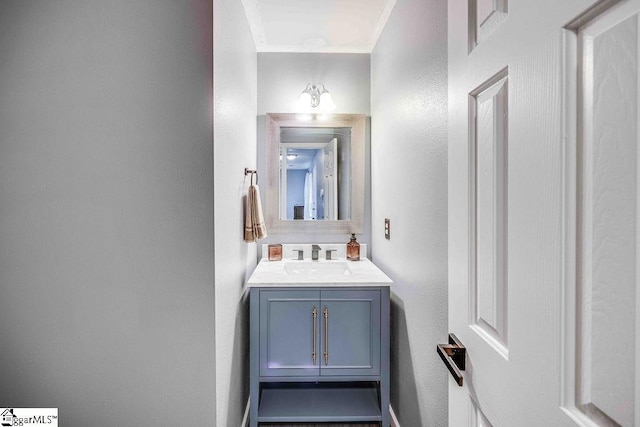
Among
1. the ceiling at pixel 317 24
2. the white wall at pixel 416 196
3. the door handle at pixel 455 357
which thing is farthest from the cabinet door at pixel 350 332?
the ceiling at pixel 317 24

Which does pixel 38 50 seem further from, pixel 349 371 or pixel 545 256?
pixel 349 371

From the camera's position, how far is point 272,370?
5.83 feet

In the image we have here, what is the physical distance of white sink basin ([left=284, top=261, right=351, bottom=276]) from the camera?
7.39 ft

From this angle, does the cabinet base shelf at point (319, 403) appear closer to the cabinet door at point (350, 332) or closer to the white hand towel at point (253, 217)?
the cabinet door at point (350, 332)

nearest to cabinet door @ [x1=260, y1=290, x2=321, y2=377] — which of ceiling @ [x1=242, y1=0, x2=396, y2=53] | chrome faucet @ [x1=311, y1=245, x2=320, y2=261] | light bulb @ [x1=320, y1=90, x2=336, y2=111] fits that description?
chrome faucet @ [x1=311, y1=245, x2=320, y2=261]

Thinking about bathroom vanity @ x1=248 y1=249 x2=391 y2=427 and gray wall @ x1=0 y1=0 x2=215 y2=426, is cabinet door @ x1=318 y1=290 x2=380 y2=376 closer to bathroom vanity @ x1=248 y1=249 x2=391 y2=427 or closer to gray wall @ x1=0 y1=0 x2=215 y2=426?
bathroom vanity @ x1=248 y1=249 x2=391 y2=427

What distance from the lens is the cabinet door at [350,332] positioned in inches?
71.2

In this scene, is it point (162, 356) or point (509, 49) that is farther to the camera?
point (162, 356)

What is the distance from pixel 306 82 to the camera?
7.97ft

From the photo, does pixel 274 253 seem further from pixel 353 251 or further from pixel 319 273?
pixel 353 251

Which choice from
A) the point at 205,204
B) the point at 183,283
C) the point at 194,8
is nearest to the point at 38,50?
the point at 194,8

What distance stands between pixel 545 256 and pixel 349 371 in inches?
62.1

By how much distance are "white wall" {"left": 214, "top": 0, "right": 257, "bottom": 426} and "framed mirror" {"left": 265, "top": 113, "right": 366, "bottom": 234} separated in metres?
0.37

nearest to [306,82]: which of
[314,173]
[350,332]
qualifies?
[314,173]
